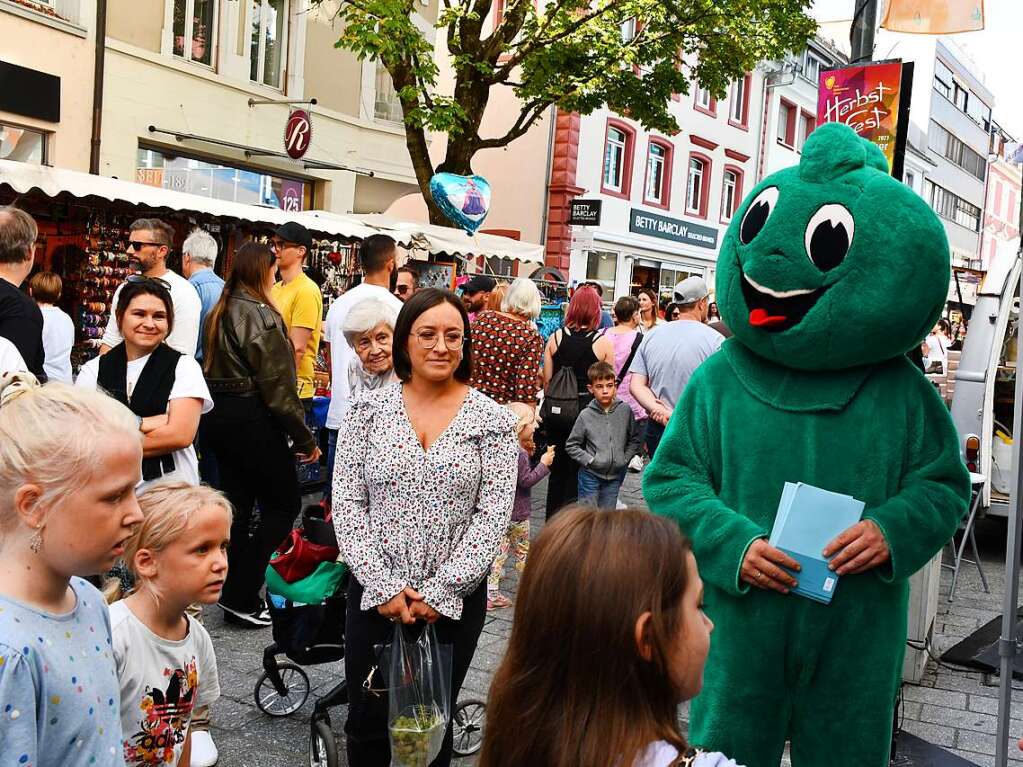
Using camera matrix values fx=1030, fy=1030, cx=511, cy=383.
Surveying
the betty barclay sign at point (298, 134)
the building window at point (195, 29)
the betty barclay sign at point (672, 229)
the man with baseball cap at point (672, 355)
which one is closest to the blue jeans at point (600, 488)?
the man with baseball cap at point (672, 355)

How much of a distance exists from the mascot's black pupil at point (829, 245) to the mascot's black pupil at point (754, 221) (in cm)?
18

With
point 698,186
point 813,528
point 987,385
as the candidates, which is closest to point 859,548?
point 813,528

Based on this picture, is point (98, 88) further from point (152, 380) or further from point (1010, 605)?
point (1010, 605)

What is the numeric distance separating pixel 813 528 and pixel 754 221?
923 mm

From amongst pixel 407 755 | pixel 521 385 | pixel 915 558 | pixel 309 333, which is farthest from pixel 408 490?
pixel 309 333

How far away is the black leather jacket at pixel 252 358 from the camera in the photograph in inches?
204

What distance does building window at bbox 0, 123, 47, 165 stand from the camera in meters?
13.2

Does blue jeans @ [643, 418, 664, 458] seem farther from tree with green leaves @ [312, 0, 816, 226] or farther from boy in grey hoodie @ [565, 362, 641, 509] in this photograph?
tree with green leaves @ [312, 0, 816, 226]

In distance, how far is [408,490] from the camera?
3.19 metres

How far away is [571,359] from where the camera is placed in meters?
7.37

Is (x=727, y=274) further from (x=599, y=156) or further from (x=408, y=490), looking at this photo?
(x=599, y=156)

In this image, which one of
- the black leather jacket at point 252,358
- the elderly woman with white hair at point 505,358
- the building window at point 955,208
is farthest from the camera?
the building window at point 955,208

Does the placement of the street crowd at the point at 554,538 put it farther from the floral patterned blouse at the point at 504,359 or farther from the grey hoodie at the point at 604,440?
the grey hoodie at the point at 604,440

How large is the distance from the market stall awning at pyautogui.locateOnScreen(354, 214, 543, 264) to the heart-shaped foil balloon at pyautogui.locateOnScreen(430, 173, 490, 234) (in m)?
0.29
